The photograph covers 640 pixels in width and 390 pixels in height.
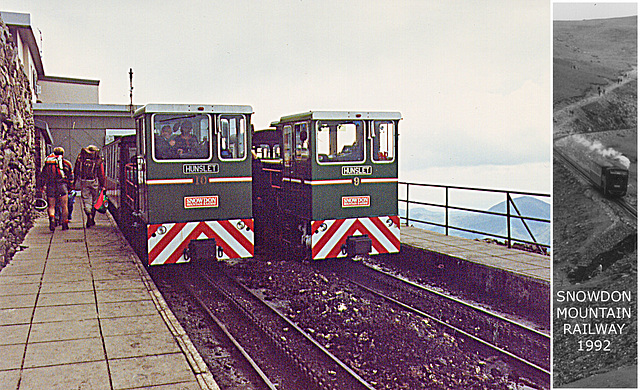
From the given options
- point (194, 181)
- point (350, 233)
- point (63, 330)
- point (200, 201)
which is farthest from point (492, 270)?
point (63, 330)

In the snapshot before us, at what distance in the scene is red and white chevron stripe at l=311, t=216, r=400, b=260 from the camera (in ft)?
27.1

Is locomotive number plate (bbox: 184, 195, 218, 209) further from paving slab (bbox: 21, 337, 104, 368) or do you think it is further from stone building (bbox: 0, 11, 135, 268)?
paving slab (bbox: 21, 337, 104, 368)

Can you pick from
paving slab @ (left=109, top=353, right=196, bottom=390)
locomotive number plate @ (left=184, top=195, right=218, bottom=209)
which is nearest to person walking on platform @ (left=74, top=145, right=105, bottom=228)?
locomotive number plate @ (left=184, top=195, right=218, bottom=209)

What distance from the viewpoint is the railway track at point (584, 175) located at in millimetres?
3881

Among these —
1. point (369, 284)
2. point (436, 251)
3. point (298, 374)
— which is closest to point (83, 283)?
point (298, 374)

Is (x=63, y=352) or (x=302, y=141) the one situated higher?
(x=302, y=141)

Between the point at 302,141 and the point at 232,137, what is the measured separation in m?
1.12

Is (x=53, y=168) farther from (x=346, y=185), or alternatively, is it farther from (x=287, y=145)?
(x=346, y=185)

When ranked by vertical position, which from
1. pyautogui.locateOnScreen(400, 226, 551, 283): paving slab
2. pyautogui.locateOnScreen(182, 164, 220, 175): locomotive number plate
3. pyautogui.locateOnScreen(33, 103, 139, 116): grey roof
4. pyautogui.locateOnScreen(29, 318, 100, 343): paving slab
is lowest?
pyautogui.locateOnScreen(29, 318, 100, 343): paving slab

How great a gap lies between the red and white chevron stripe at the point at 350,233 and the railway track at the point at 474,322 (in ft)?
1.39

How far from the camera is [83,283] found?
668cm

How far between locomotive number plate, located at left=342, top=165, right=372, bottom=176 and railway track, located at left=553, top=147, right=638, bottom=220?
4.46 m

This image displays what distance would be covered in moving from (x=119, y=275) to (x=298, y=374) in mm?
3195

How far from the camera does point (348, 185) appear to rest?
327 inches
